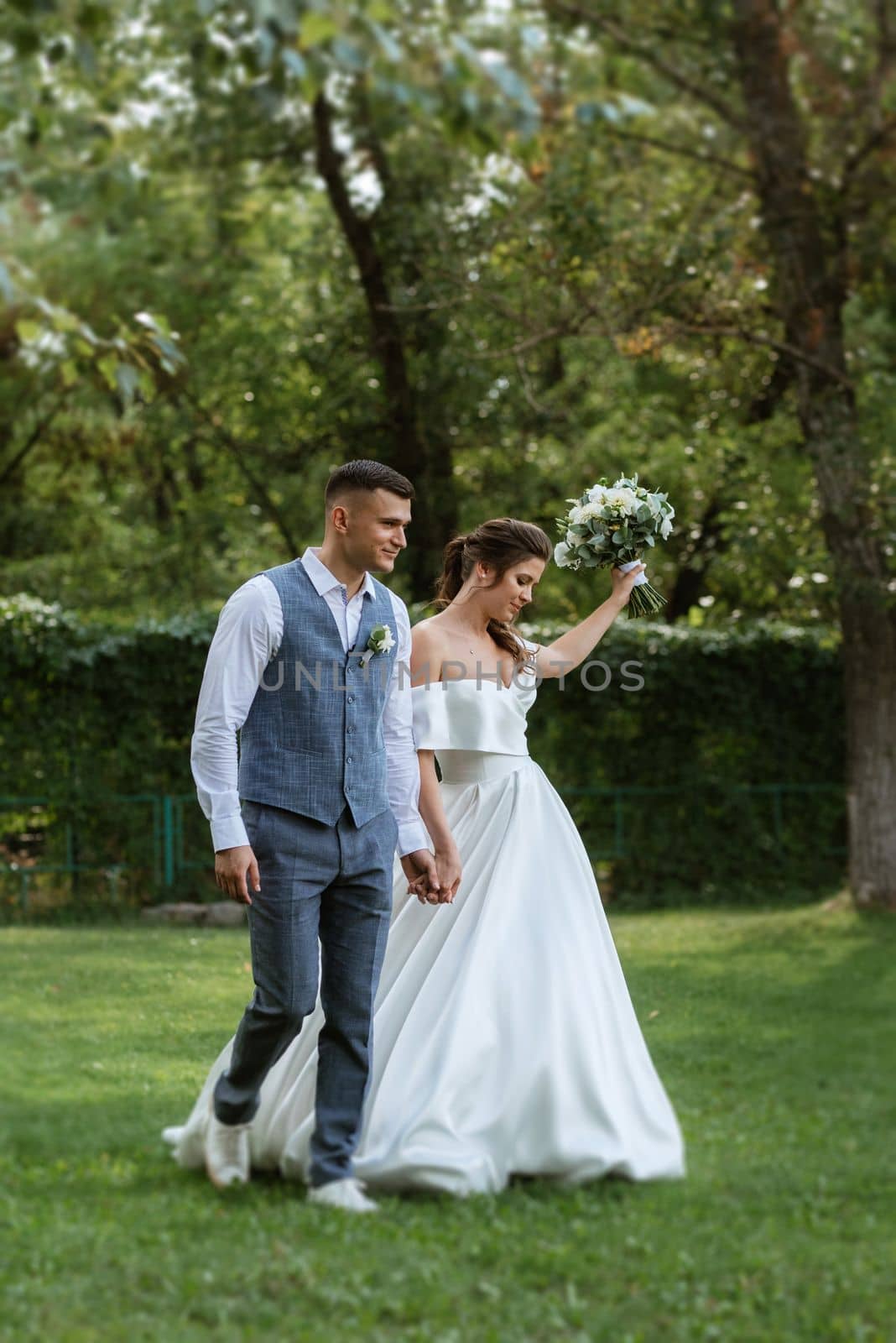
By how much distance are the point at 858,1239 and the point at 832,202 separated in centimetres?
961

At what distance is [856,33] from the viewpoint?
38.8 ft

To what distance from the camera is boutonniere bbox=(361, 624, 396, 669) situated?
4426 millimetres

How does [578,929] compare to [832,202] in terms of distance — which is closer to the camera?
[578,929]

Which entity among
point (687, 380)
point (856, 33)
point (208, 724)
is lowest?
point (208, 724)

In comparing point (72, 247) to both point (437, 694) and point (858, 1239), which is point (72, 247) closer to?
point (437, 694)

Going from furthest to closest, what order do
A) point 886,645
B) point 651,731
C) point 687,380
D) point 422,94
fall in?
1. point 687,380
2. point 651,731
3. point 886,645
4. point 422,94

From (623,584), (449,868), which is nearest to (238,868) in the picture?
(449,868)

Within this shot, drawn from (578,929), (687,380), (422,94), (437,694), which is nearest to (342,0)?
(422,94)

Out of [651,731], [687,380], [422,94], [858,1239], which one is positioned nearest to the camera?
[422,94]

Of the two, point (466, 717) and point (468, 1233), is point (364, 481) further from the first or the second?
point (468, 1233)

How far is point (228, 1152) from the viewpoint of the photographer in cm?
450

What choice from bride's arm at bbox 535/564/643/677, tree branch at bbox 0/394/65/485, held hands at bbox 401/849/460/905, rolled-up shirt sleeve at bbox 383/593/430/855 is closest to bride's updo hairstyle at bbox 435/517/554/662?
bride's arm at bbox 535/564/643/677

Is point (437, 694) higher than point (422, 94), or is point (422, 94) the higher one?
point (422, 94)

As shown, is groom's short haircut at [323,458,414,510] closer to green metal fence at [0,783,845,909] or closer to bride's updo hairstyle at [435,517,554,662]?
bride's updo hairstyle at [435,517,554,662]
